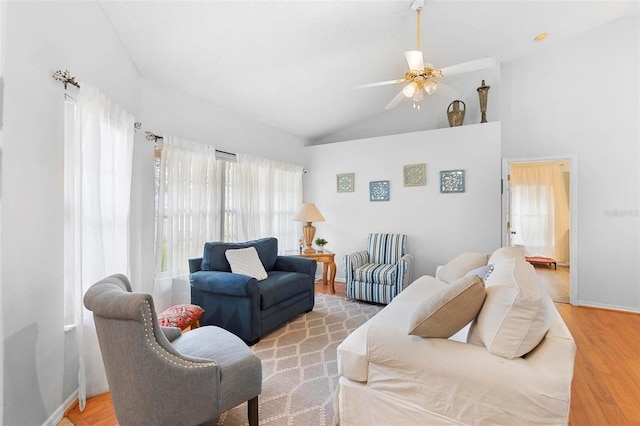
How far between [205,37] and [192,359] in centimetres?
253

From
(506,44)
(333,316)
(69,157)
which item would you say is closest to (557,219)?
(506,44)

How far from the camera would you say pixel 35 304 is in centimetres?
152

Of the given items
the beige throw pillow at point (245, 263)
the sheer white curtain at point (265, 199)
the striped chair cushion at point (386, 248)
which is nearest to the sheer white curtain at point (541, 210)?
the striped chair cushion at point (386, 248)

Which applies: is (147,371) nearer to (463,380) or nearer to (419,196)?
(463,380)

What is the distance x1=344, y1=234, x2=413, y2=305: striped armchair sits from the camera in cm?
373

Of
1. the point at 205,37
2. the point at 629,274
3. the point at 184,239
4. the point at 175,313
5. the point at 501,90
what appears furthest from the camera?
the point at 501,90

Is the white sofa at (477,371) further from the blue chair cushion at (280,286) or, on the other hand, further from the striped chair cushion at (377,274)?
the striped chair cushion at (377,274)

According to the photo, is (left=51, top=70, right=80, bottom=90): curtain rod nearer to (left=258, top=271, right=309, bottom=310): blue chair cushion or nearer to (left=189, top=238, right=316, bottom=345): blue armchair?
(left=189, top=238, right=316, bottom=345): blue armchair

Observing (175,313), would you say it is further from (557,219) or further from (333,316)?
(557,219)

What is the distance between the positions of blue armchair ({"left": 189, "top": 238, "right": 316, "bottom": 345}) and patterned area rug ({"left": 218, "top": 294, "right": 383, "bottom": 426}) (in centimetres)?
18

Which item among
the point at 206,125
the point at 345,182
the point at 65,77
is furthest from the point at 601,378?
the point at 206,125

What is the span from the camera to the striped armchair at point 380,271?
12.3 ft

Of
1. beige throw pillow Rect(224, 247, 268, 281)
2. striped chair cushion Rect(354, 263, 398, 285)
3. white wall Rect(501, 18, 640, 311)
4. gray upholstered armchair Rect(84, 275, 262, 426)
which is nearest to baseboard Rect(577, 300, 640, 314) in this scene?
white wall Rect(501, 18, 640, 311)

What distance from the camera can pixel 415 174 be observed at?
14.8 feet
